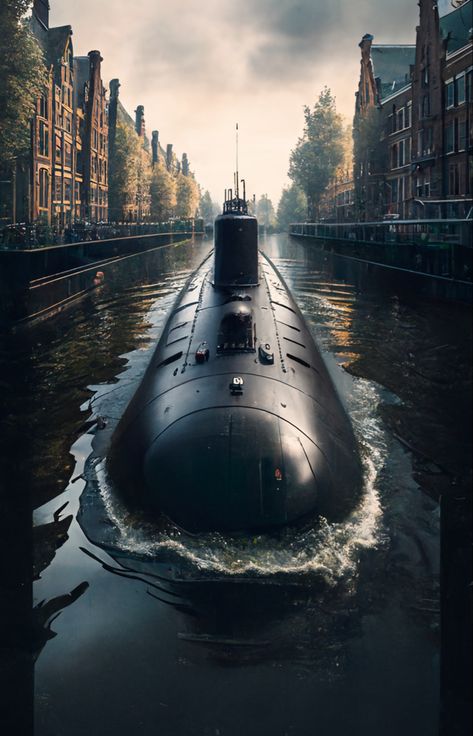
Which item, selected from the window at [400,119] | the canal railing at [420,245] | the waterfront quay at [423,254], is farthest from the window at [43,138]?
the window at [400,119]

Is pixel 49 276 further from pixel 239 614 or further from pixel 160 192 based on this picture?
pixel 160 192

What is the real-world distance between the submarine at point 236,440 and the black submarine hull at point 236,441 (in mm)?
23

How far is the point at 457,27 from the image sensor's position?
5831cm

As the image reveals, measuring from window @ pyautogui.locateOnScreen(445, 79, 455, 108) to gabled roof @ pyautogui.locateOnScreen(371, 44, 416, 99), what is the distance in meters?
34.5

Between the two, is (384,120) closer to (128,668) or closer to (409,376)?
(409,376)

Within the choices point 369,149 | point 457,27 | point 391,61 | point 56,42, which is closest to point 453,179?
point 457,27

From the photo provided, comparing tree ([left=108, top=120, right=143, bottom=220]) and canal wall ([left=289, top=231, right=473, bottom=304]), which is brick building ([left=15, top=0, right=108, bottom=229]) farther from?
canal wall ([left=289, top=231, right=473, bottom=304])

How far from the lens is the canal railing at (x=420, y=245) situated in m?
30.5

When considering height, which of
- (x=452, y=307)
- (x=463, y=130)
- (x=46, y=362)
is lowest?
(x=46, y=362)

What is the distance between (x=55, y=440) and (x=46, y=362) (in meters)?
9.92

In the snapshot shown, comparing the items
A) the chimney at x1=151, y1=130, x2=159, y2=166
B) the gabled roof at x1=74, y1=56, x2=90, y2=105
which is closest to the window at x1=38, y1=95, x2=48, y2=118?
the gabled roof at x1=74, y1=56, x2=90, y2=105

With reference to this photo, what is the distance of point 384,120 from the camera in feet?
269

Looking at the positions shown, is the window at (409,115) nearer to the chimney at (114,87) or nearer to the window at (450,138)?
the window at (450,138)

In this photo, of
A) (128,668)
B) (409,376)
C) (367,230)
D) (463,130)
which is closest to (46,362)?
(409,376)
